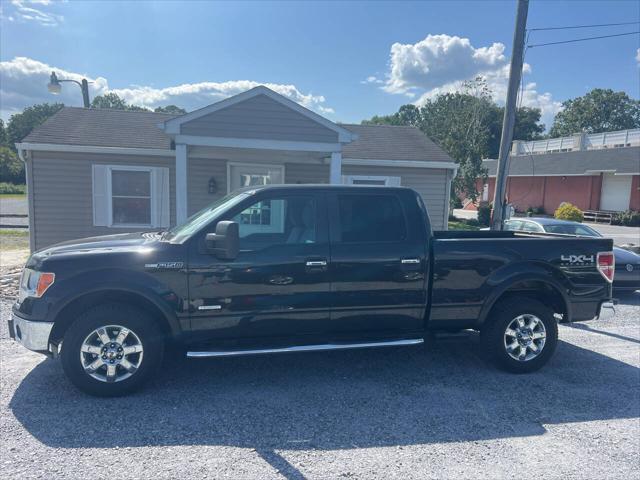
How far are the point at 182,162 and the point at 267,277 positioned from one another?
563 centimetres

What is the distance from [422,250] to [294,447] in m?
2.26

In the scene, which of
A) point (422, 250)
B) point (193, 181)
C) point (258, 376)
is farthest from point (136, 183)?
point (422, 250)

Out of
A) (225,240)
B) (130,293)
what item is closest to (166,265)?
(130,293)

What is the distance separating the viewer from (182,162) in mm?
9023

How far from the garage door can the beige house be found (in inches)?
920

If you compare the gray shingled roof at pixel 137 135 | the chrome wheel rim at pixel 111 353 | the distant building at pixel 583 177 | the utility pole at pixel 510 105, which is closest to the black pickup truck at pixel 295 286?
the chrome wheel rim at pixel 111 353

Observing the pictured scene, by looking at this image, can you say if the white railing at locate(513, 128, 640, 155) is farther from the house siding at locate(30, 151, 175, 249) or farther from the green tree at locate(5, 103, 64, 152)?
the green tree at locate(5, 103, 64, 152)

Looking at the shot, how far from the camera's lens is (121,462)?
10.2 feet

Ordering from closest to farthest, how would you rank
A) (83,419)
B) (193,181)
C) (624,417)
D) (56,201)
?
(83,419)
(624,417)
(56,201)
(193,181)

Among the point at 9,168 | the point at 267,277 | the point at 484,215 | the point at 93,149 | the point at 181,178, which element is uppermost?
the point at 9,168

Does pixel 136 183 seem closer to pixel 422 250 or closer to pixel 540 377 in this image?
pixel 422 250

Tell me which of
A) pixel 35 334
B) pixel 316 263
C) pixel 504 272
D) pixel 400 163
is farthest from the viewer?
pixel 400 163

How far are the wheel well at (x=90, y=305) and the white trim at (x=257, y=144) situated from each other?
5547 mm

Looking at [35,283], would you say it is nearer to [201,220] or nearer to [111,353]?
[111,353]
